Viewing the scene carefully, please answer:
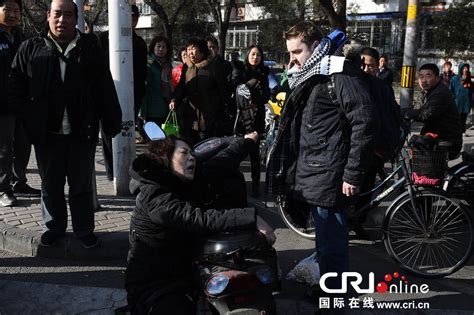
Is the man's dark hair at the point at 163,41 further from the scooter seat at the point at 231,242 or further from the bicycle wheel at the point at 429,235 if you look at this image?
the scooter seat at the point at 231,242

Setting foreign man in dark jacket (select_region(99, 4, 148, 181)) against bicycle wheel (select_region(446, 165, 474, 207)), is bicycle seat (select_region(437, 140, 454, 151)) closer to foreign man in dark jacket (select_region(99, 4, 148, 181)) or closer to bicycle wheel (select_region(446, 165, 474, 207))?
bicycle wheel (select_region(446, 165, 474, 207))

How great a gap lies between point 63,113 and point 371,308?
9.07 ft

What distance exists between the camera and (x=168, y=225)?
8.91 ft

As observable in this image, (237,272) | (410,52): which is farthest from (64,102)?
(410,52)

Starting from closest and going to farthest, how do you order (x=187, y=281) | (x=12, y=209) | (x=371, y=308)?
1. (x=187, y=281)
2. (x=371, y=308)
3. (x=12, y=209)

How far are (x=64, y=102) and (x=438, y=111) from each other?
3.46 m

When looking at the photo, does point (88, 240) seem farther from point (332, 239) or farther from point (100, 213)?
point (332, 239)

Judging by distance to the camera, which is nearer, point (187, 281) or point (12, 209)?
point (187, 281)

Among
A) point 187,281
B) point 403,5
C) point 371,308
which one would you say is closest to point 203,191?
point 187,281

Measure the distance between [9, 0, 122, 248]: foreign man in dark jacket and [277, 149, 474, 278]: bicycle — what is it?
164cm

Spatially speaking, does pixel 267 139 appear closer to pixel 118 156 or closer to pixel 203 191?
pixel 118 156

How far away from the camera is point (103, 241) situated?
4402 mm

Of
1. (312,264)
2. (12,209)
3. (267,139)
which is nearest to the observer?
(312,264)

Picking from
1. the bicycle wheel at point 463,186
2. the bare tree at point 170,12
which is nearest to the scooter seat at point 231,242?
the bicycle wheel at point 463,186
